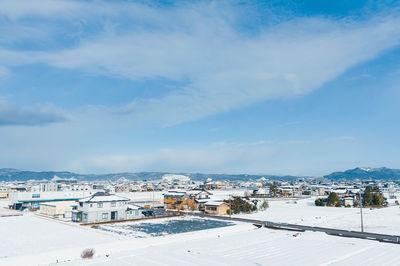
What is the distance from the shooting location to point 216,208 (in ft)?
148

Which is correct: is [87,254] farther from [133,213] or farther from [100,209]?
[133,213]

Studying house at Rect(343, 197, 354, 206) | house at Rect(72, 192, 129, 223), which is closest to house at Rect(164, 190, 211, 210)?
house at Rect(72, 192, 129, 223)

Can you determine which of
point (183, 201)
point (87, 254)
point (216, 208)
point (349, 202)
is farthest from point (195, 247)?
point (349, 202)

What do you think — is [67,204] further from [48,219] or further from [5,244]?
[5,244]

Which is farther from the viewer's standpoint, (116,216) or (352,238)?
(116,216)

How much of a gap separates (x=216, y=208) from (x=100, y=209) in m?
16.8

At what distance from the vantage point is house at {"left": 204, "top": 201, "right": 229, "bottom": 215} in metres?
44.9

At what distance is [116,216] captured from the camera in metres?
38.1

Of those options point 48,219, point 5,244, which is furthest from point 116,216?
point 5,244

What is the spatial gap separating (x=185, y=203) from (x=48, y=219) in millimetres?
20779

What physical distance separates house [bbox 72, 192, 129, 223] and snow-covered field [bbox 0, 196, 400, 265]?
291 centimetres

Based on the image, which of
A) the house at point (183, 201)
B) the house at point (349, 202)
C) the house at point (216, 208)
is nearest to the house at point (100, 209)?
the house at point (216, 208)

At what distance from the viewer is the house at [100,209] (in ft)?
118

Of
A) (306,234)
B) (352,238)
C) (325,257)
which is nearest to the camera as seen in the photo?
(325,257)
